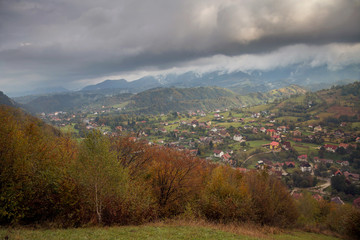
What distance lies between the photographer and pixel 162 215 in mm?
20688

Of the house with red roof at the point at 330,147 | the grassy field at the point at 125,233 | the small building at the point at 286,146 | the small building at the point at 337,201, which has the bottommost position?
the small building at the point at 337,201

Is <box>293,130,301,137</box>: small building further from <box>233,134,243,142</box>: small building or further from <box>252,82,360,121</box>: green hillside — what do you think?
<box>252,82,360,121</box>: green hillside

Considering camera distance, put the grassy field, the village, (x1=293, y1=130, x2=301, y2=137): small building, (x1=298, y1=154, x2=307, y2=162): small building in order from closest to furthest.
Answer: the grassy field
the village
(x1=298, y1=154, x2=307, y2=162): small building
(x1=293, y1=130, x2=301, y2=137): small building

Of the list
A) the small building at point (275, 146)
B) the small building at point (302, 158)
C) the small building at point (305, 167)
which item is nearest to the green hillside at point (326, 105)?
the small building at point (275, 146)

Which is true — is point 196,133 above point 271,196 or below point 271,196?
below

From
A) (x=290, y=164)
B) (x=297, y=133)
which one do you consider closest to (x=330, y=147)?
(x=297, y=133)

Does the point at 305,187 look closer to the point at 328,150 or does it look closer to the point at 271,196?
the point at 328,150

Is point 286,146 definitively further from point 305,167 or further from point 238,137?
point 238,137

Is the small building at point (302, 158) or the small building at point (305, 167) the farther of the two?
the small building at point (302, 158)

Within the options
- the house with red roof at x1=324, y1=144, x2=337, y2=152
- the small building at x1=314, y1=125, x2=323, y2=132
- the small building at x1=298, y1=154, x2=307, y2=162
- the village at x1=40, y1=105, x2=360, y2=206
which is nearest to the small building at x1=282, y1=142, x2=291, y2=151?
the village at x1=40, y1=105, x2=360, y2=206

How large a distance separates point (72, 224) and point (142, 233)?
5584mm

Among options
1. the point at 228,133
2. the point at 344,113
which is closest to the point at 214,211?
the point at 228,133

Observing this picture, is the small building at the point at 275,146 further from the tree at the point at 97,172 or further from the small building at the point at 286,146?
the tree at the point at 97,172

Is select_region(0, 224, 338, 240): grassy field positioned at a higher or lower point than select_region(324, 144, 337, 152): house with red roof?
higher
